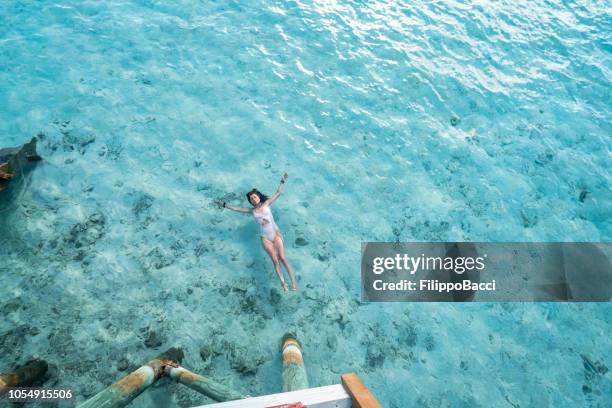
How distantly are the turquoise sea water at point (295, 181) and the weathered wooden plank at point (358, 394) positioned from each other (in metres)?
3.30

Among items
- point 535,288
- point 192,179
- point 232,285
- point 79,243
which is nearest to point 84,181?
point 79,243

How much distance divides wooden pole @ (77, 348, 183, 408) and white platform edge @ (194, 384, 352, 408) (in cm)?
201

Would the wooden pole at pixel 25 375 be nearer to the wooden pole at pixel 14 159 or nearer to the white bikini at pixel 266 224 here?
the wooden pole at pixel 14 159

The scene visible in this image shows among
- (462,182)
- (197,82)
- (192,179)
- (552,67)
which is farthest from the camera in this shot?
(552,67)

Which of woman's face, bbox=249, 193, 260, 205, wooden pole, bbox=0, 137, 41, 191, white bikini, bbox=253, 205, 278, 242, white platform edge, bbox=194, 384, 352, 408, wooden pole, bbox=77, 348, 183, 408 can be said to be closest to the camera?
white platform edge, bbox=194, 384, 352, 408

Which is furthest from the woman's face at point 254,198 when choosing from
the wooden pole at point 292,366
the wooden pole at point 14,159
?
the wooden pole at point 14,159

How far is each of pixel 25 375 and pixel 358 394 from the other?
16.9 feet

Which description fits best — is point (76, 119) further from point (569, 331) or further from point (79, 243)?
point (569, 331)

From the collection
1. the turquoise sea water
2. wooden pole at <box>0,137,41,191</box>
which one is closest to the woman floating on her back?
the turquoise sea water

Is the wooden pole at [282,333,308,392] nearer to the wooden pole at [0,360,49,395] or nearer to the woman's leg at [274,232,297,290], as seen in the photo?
the woman's leg at [274,232,297,290]

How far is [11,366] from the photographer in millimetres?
5543

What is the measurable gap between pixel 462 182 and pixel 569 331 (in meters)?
3.72

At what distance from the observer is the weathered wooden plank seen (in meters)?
2.86

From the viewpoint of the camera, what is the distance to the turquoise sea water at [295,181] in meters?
6.23
